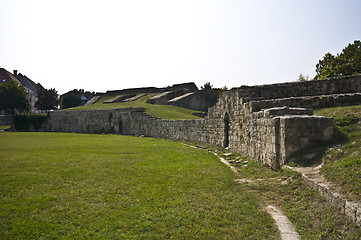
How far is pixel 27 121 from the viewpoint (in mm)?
33312

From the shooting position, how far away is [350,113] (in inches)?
338

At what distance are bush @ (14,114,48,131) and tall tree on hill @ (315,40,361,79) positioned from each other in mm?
32427

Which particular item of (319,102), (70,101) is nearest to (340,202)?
(319,102)

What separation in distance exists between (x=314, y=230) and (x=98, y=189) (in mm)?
4451

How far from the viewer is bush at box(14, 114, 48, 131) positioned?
108 ft

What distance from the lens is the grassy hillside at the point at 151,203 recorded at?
4277mm

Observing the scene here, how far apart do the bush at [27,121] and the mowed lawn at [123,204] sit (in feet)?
91.3

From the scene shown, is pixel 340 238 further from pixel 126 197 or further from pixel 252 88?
pixel 252 88

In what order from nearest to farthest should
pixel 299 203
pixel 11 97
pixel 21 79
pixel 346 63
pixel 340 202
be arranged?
pixel 340 202, pixel 299 203, pixel 346 63, pixel 11 97, pixel 21 79

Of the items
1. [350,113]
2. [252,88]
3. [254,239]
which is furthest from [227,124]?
[254,239]

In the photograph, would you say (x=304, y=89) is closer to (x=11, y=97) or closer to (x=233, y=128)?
(x=233, y=128)

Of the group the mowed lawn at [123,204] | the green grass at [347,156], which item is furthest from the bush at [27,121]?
the green grass at [347,156]

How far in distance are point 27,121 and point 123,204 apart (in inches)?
1308

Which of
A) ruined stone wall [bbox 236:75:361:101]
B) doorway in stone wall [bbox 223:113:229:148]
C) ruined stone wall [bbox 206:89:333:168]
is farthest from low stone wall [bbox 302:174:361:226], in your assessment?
doorway in stone wall [bbox 223:113:229:148]
